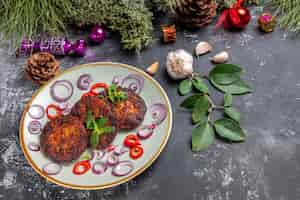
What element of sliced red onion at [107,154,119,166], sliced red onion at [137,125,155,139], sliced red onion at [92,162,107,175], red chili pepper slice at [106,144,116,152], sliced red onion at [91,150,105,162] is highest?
sliced red onion at [137,125,155,139]

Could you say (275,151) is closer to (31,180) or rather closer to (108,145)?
(108,145)

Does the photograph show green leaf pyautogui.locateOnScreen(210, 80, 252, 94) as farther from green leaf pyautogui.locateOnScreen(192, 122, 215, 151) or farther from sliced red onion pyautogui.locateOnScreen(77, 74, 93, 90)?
sliced red onion pyautogui.locateOnScreen(77, 74, 93, 90)

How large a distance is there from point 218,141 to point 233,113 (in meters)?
0.08

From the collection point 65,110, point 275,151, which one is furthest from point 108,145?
point 275,151

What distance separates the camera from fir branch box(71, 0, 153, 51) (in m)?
1.27

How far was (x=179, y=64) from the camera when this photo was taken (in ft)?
3.97

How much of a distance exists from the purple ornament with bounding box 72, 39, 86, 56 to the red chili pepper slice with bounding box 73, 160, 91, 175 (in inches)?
13.4

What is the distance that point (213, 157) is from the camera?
1106mm

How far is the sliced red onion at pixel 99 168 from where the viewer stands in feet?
3.53

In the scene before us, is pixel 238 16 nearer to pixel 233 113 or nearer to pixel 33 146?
pixel 233 113

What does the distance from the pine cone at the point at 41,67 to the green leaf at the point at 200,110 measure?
39 centimetres

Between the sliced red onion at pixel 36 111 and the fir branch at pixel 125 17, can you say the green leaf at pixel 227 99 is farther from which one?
the sliced red onion at pixel 36 111

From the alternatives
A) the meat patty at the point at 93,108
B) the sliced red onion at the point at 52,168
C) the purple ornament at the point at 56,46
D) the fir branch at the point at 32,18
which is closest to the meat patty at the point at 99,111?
the meat patty at the point at 93,108

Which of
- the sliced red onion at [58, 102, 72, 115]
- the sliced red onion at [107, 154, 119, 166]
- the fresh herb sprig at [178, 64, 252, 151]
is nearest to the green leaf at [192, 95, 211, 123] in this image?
the fresh herb sprig at [178, 64, 252, 151]
